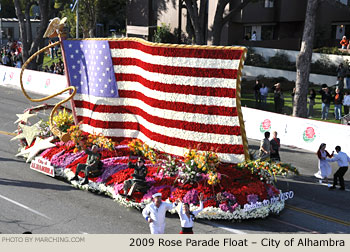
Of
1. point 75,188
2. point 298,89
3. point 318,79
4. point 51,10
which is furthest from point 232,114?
point 51,10

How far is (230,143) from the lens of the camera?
51.0ft

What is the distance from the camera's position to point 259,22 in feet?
165

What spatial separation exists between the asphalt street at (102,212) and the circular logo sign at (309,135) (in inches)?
158

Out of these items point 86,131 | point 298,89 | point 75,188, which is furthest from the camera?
point 298,89

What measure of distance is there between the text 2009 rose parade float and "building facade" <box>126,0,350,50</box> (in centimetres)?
2889

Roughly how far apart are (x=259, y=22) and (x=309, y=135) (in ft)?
94.8

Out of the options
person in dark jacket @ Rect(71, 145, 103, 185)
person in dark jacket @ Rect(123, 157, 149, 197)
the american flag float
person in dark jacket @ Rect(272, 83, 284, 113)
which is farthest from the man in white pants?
person in dark jacket @ Rect(272, 83, 284, 113)

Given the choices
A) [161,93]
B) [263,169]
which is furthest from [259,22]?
[263,169]

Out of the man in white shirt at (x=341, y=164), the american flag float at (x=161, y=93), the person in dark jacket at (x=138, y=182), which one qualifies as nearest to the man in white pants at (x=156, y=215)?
the person in dark jacket at (x=138, y=182)

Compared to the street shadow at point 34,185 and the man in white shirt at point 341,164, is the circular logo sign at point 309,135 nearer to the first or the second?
the man in white shirt at point 341,164

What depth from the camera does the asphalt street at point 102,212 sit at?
46.8ft

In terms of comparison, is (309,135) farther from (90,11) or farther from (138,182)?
(90,11)

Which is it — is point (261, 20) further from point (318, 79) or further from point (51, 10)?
point (51, 10)

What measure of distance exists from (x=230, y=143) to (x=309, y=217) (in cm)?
332
